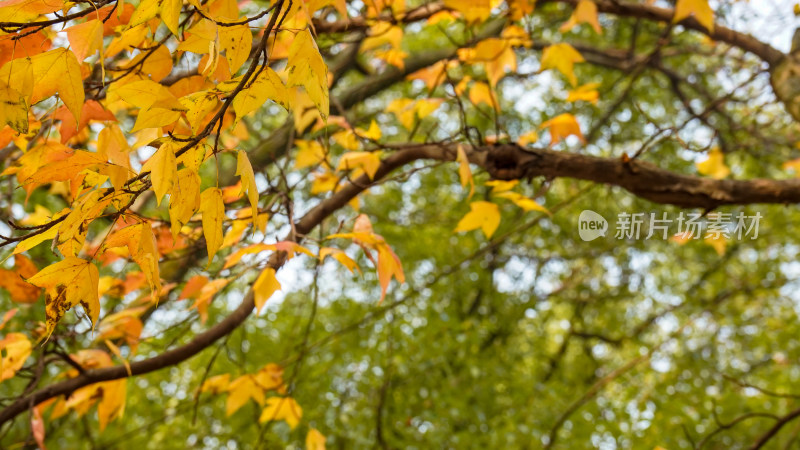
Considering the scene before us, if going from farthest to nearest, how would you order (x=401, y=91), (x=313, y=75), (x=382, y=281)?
1. (x=401, y=91)
2. (x=382, y=281)
3. (x=313, y=75)

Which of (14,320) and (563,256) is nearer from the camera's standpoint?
(14,320)

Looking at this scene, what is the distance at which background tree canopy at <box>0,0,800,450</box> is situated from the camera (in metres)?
0.63

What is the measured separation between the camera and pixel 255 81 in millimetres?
597

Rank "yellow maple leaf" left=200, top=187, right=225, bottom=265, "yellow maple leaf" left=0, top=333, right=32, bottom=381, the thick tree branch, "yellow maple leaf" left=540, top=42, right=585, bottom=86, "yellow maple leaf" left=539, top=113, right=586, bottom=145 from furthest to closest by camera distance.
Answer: the thick tree branch, "yellow maple leaf" left=540, top=42, right=585, bottom=86, "yellow maple leaf" left=539, top=113, right=586, bottom=145, "yellow maple leaf" left=0, top=333, right=32, bottom=381, "yellow maple leaf" left=200, top=187, right=225, bottom=265

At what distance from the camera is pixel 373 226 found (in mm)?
2598

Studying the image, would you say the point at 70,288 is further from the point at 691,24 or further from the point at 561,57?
the point at 691,24

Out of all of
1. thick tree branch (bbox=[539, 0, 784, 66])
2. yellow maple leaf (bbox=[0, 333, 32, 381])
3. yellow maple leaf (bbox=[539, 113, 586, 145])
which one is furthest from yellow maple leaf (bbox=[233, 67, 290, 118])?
thick tree branch (bbox=[539, 0, 784, 66])

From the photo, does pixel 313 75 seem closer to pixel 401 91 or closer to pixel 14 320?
pixel 14 320

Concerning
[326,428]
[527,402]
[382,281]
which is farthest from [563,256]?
[382,281]

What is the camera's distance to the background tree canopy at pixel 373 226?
0.63 meters

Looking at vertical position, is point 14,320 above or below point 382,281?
below

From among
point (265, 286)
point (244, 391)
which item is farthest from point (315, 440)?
point (265, 286)

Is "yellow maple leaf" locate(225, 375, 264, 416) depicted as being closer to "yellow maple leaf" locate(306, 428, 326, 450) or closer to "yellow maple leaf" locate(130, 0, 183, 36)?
"yellow maple leaf" locate(306, 428, 326, 450)

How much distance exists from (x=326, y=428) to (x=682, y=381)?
5.33ft
